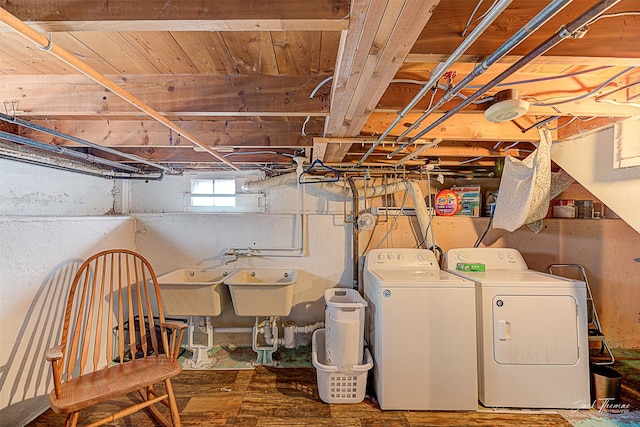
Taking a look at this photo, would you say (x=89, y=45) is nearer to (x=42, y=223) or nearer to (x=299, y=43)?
(x=299, y=43)

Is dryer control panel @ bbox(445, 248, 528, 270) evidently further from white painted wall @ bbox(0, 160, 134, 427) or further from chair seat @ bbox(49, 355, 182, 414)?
white painted wall @ bbox(0, 160, 134, 427)

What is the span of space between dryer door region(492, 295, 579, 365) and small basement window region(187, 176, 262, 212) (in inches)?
99.2

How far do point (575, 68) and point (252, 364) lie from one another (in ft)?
9.83

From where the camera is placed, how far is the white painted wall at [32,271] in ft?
5.88

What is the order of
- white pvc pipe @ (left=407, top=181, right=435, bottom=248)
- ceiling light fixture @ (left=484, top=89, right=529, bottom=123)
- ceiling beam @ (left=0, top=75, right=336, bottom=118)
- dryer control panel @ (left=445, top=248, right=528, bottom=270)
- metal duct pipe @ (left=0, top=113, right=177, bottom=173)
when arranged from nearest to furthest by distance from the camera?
ceiling light fixture @ (left=484, top=89, right=529, bottom=123) < ceiling beam @ (left=0, top=75, right=336, bottom=118) < metal duct pipe @ (left=0, top=113, right=177, bottom=173) < dryer control panel @ (left=445, top=248, right=528, bottom=270) < white pvc pipe @ (left=407, top=181, right=435, bottom=248)

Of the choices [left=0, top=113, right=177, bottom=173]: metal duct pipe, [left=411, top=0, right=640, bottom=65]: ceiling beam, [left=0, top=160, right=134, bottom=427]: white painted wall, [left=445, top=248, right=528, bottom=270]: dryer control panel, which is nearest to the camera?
[left=411, top=0, right=640, bottom=65]: ceiling beam

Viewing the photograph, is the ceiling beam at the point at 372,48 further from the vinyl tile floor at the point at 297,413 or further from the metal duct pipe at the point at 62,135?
the vinyl tile floor at the point at 297,413

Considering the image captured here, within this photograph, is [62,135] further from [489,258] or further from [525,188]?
[489,258]

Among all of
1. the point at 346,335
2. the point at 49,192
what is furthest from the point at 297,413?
the point at 49,192

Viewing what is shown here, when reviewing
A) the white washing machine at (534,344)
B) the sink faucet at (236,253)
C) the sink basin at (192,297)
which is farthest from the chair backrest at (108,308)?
the white washing machine at (534,344)

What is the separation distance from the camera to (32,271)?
1.93 metres

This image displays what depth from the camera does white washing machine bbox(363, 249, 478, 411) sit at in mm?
2025

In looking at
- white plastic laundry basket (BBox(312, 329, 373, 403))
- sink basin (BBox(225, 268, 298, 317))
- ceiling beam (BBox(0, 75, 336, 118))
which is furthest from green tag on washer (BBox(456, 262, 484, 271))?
ceiling beam (BBox(0, 75, 336, 118))

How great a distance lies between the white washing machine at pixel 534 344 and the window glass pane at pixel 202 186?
2761 mm
